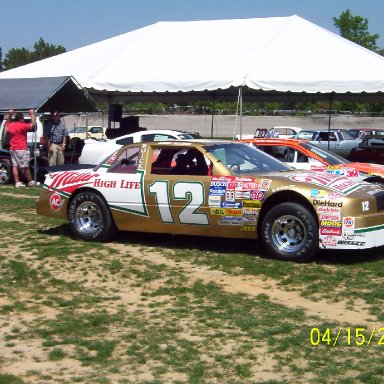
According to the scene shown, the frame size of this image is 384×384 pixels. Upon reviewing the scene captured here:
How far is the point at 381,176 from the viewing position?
41.7 feet

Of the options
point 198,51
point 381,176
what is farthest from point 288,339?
point 198,51

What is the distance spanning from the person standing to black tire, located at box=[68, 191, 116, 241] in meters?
7.75

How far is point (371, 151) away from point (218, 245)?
10708 mm

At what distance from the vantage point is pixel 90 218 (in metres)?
10.0

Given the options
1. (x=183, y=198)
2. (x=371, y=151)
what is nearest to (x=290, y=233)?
(x=183, y=198)

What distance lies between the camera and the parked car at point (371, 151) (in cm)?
1928

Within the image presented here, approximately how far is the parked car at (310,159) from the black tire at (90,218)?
384cm

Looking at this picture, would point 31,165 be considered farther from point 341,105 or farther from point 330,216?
point 341,105

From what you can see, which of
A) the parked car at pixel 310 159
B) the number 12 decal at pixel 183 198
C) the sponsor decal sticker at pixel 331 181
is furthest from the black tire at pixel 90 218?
the parked car at pixel 310 159

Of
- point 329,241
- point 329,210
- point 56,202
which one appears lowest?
point 329,241

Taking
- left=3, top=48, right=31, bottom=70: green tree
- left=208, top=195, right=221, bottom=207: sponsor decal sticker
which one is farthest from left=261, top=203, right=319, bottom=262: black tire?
left=3, top=48, right=31, bottom=70: green tree

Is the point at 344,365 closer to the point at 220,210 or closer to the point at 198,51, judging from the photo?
the point at 220,210

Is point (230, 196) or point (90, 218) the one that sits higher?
point (230, 196)
